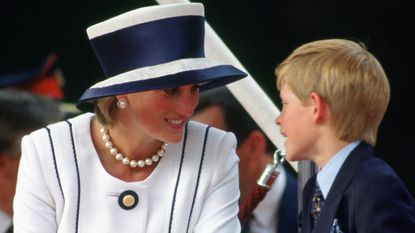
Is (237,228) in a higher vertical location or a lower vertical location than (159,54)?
lower

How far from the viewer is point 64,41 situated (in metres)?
5.09

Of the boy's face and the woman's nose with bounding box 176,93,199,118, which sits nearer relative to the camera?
the woman's nose with bounding box 176,93,199,118

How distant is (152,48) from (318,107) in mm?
412

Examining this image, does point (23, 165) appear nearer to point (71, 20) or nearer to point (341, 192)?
point (341, 192)

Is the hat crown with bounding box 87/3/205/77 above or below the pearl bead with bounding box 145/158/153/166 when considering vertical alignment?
above

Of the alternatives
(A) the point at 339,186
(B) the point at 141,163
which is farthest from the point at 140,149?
(A) the point at 339,186

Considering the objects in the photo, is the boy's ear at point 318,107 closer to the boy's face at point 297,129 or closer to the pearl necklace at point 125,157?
the boy's face at point 297,129

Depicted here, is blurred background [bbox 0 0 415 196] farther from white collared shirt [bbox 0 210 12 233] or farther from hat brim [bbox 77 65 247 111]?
hat brim [bbox 77 65 247 111]

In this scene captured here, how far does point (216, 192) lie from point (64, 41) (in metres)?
1.98

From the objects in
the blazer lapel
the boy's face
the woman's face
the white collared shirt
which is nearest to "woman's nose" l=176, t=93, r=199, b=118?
the woman's face

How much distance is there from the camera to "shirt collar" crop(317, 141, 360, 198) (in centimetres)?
323

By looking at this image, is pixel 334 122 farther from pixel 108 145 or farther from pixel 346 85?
pixel 108 145

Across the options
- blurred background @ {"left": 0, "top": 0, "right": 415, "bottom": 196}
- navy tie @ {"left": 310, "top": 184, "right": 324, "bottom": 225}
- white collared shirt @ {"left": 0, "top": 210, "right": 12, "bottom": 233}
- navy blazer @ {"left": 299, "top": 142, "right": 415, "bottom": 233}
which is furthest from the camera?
blurred background @ {"left": 0, "top": 0, "right": 415, "bottom": 196}

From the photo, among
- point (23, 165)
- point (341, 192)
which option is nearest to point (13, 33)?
point (23, 165)
